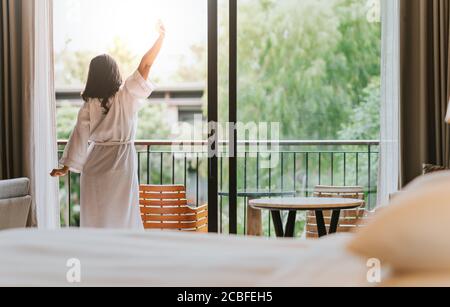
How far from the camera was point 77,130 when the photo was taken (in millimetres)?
4215

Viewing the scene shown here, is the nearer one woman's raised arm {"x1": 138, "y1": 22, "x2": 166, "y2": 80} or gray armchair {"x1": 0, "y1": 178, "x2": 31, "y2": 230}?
gray armchair {"x1": 0, "y1": 178, "x2": 31, "y2": 230}

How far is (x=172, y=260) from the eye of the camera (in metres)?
1.68

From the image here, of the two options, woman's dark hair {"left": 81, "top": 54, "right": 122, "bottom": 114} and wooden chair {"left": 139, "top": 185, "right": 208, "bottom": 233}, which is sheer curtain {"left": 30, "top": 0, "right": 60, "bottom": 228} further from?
woman's dark hair {"left": 81, "top": 54, "right": 122, "bottom": 114}

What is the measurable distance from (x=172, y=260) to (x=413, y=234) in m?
0.63

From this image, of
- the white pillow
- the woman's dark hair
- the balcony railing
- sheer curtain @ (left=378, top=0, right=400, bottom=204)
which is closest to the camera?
the white pillow

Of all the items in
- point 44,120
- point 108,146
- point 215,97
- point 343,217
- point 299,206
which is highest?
point 215,97

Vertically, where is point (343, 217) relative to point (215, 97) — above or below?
below

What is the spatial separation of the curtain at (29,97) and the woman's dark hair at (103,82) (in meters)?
0.89

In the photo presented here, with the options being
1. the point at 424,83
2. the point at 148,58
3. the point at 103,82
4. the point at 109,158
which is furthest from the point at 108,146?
the point at 424,83

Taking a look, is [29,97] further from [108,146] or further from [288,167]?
[288,167]

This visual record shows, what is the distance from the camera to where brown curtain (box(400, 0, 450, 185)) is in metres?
4.59

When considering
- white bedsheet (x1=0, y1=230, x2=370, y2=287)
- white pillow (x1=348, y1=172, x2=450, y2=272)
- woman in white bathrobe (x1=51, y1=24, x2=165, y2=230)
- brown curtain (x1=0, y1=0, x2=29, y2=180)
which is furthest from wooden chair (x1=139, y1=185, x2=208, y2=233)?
white pillow (x1=348, y1=172, x2=450, y2=272)

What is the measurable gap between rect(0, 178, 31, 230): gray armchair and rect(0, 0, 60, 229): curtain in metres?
0.78

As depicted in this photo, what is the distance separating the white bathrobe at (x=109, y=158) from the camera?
414cm
